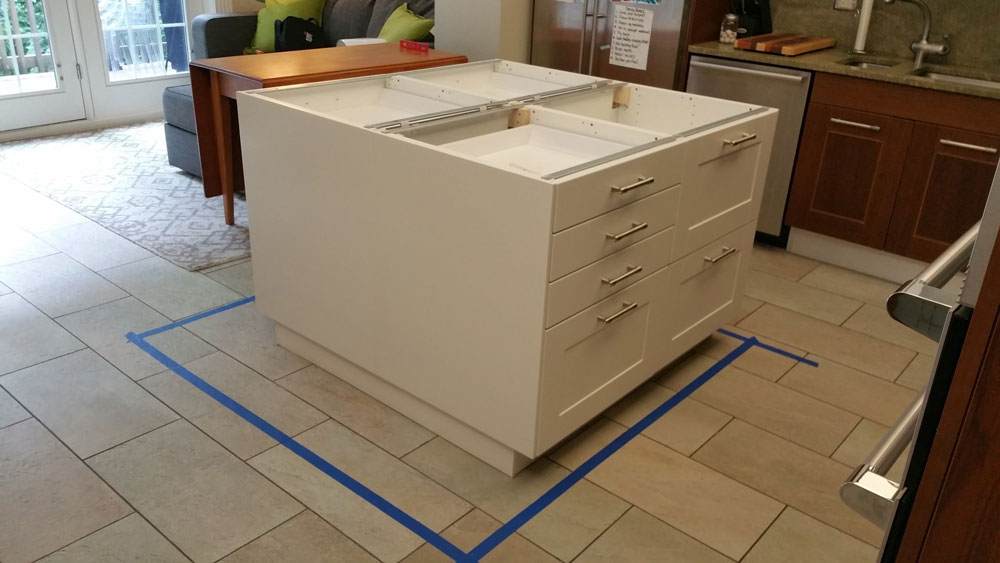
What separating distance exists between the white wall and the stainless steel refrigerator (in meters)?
0.08

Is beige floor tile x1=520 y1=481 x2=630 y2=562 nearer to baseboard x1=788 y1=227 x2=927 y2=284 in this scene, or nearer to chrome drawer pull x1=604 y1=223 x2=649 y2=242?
chrome drawer pull x1=604 y1=223 x2=649 y2=242

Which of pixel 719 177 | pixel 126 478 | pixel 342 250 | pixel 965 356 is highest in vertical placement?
pixel 965 356

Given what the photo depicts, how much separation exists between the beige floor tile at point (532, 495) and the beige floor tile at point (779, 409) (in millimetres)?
639

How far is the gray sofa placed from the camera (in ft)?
14.0

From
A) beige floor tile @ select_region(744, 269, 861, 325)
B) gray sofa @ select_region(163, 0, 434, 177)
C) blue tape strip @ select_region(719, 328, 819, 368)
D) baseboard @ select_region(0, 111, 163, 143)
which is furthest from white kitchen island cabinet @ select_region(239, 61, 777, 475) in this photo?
baseboard @ select_region(0, 111, 163, 143)

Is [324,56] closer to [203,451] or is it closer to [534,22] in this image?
[534,22]

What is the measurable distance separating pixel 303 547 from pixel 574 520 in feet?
2.15

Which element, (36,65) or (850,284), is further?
(36,65)

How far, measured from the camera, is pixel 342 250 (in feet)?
7.60

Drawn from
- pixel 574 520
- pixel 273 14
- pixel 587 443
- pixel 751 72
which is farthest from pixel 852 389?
pixel 273 14

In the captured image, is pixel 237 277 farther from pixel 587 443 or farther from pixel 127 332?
pixel 587 443

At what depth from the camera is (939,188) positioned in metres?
3.21

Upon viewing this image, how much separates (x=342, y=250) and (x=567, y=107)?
0.90 metres

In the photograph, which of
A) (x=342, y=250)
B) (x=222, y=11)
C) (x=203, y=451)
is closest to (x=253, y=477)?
(x=203, y=451)
